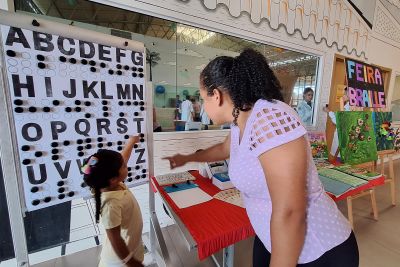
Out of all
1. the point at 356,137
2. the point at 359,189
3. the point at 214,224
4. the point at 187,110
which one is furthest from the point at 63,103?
the point at 356,137

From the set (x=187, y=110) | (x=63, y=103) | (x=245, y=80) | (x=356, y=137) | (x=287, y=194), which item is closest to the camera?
(x=287, y=194)

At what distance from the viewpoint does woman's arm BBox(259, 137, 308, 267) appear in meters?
0.49

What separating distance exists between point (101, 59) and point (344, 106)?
2.59 meters

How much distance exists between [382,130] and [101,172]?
9.70ft

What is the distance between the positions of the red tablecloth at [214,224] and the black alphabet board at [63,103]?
0.53 m

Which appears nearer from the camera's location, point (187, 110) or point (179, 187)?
point (179, 187)

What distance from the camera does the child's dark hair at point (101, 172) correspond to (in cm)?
91

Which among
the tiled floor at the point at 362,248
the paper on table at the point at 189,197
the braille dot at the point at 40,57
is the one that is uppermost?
the braille dot at the point at 40,57

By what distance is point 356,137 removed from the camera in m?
2.06

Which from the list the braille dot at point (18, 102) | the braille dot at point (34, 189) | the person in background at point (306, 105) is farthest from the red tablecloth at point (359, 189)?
the braille dot at point (18, 102)

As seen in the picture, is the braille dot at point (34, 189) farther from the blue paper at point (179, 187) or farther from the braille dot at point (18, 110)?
the blue paper at point (179, 187)

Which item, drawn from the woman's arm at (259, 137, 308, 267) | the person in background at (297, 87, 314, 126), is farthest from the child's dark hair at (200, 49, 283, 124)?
the person in background at (297, 87, 314, 126)

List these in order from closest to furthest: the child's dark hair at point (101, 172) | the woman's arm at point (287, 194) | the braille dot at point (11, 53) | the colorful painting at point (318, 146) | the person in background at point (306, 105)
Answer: the woman's arm at point (287, 194) < the braille dot at point (11, 53) < the child's dark hair at point (101, 172) < the colorful painting at point (318, 146) < the person in background at point (306, 105)

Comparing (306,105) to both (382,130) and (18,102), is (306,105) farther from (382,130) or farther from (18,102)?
(18,102)
